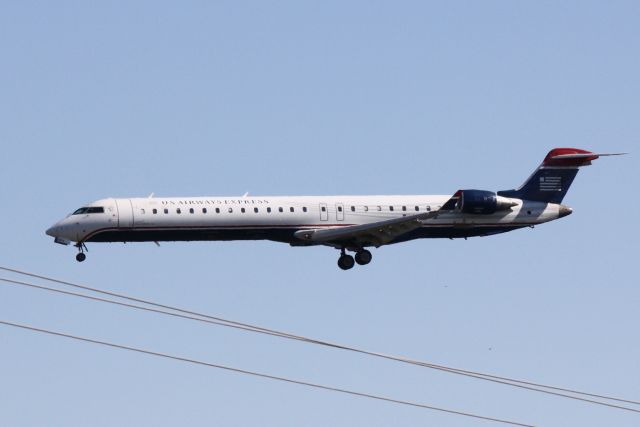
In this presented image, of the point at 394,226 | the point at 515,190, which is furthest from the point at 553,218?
the point at 394,226

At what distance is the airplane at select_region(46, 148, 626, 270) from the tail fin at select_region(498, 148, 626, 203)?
4 centimetres

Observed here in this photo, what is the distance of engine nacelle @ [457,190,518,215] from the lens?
62.6 meters

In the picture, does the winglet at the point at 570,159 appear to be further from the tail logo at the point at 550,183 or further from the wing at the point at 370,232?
the wing at the point at 370,232

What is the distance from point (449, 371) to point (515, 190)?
2840 centimetres

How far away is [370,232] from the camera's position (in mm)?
61812

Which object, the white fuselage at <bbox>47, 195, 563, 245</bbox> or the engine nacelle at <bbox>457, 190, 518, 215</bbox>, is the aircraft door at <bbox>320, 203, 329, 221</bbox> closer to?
the white fuselage at <bbox>47, 195, 563, 245</bbox>

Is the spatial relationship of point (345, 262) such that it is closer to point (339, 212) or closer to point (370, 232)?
point (339, 212)

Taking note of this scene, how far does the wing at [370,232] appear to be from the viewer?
61.1 metres

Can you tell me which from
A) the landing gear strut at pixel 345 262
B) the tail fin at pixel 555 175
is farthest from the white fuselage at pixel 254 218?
the landing gear strut at pixel 345 262

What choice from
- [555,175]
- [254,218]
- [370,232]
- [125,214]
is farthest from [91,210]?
[555,175]

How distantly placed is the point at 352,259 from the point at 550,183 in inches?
357

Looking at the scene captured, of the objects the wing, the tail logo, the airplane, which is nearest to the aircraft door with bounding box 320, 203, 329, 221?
the airplane

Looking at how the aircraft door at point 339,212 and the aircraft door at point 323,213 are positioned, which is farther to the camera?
the aircraft door at point 339,212

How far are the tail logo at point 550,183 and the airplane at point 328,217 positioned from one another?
4 centimetres
